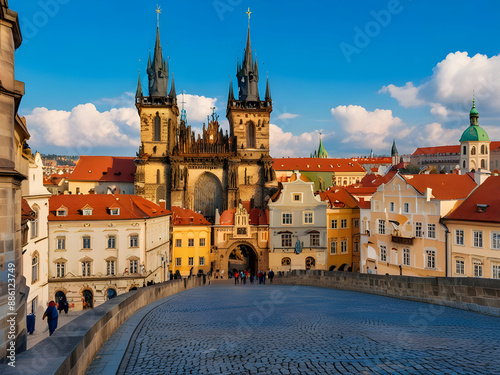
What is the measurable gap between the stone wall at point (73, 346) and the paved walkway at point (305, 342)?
0.34m

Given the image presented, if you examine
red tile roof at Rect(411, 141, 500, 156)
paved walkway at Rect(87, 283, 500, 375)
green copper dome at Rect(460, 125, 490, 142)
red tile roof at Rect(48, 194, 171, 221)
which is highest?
red tile roof at Rect(411, 141, 500, 156)

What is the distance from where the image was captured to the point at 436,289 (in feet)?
54.4

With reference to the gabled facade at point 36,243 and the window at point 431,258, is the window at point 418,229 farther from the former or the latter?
the gabled facade at point 36,243

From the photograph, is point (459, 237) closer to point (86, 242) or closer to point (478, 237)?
point (478, 237)

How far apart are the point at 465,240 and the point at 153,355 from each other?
2823 centimetres

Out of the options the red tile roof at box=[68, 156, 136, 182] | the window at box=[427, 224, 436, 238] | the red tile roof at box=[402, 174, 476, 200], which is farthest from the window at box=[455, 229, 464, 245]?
the red tile roof at box=[68, 156, 136, 182]

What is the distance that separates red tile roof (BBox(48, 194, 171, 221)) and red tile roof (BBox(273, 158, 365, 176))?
78.1 metres

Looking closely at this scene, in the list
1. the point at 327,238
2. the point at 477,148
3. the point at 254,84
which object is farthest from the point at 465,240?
the point at 477,148

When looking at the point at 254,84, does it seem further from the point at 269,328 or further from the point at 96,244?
the point at 269,328

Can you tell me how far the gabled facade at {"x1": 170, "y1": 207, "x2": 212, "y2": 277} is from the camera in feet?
159

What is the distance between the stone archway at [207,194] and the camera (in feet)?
207

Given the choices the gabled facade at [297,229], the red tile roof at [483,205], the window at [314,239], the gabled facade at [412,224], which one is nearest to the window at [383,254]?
the gabled facade at [412,224]

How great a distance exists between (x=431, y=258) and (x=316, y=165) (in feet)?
282

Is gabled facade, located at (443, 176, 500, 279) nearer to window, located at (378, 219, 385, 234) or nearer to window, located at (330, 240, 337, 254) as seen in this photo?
Answer: window, located at (378, 219, 385, 234)
